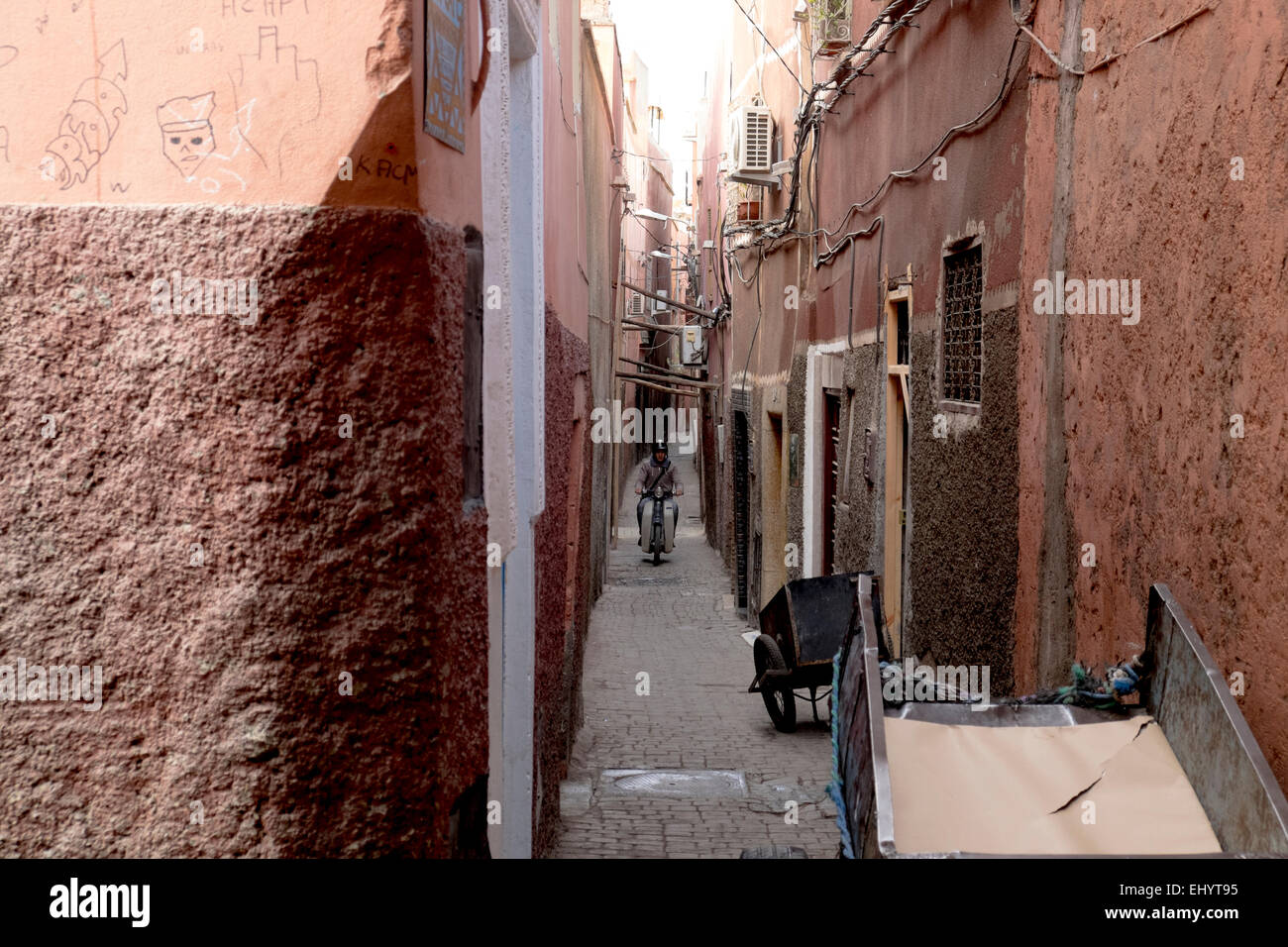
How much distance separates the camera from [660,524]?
59.7 feet

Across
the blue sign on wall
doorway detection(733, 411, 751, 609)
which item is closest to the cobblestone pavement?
doorway detection(733, 411, 751, 609)

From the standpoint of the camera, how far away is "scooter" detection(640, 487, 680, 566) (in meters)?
18.1

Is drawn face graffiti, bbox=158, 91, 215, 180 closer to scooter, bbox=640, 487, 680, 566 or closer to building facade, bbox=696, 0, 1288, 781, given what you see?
building facade, bbox=696, 0, 1288, 781

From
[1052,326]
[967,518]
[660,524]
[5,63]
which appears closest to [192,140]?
[5,63]

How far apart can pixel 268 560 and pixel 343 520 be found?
6.3 inches

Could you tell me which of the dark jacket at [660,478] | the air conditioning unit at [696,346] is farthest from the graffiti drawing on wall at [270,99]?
the air conditioning unit at [696,346]

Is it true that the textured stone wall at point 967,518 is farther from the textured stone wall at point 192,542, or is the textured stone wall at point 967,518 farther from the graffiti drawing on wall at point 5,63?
the graffiti drawing on wall at point 5,63

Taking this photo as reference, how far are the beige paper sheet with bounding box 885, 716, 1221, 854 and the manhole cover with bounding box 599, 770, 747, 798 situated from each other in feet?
13.3

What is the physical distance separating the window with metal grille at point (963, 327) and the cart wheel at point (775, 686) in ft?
7.87

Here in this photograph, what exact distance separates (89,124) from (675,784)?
5702 millimetres

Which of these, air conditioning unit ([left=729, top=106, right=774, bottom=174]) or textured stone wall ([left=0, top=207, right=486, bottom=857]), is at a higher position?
air conditioning unit ([left=729, top=106, right=774, bottom=174])

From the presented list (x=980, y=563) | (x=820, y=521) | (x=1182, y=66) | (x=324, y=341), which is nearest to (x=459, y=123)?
(x=324, y=341)

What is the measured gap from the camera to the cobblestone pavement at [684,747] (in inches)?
257

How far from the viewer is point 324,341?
8.16 ft
